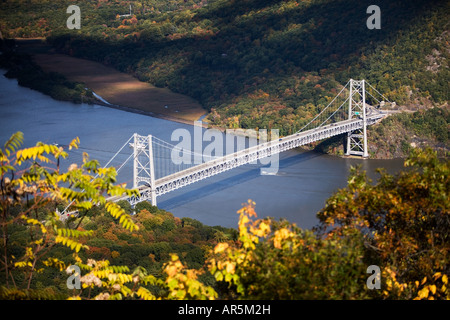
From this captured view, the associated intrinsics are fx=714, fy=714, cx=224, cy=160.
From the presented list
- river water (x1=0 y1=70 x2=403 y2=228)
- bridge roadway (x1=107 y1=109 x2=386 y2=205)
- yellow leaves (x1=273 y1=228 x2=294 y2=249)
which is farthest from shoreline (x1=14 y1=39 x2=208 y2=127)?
yellow leaves (x1=273 y1=228 x2=294 y2=249)

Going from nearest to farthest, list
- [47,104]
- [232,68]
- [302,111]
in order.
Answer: [302,111] < [47,104] < [232,68]

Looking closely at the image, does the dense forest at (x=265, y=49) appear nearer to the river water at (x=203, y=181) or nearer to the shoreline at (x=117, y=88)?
the shoreline at (x=117, y=88)

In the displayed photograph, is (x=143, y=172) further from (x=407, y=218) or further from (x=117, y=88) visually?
(x=407, y=218)

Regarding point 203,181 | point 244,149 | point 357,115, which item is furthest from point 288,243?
point 357,115

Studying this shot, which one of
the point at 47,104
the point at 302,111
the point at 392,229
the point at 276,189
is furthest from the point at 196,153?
the point at 392,229

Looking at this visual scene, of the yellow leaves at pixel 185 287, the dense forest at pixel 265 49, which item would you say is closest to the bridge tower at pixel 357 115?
the dense forest at pixel 265 49

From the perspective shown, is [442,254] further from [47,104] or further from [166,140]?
[47,104]
